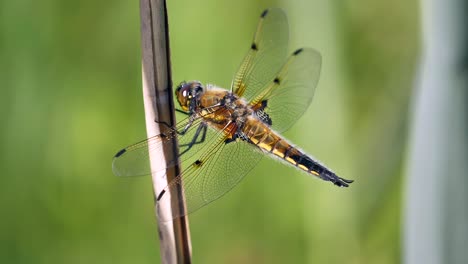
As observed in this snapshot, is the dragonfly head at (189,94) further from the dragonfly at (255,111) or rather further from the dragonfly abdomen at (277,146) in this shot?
the dragonfly abdomen at (277,146)

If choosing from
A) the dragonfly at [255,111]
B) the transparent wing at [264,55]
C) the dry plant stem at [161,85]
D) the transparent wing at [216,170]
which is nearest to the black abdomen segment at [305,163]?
the dragonfly at [255,111]

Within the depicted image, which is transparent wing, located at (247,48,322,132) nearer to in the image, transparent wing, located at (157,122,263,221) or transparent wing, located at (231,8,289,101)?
transparent wing, located at (231,8,289,101)

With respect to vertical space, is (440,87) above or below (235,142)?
below

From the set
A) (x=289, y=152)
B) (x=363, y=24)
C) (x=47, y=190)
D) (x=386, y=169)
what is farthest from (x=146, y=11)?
(x=363, y=24)

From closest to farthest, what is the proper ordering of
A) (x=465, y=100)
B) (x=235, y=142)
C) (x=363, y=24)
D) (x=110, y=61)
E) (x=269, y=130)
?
1. (x=465, y=100)
2. (x=235, y=142)
3. (x=269, y=130)
4. (x=110, y=61)
5. (x=363, y=24)

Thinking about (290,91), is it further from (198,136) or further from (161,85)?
(161,85)

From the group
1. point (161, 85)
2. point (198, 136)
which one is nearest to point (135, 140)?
point (198, 136)

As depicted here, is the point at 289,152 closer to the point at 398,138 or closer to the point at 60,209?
the point at 398,138
